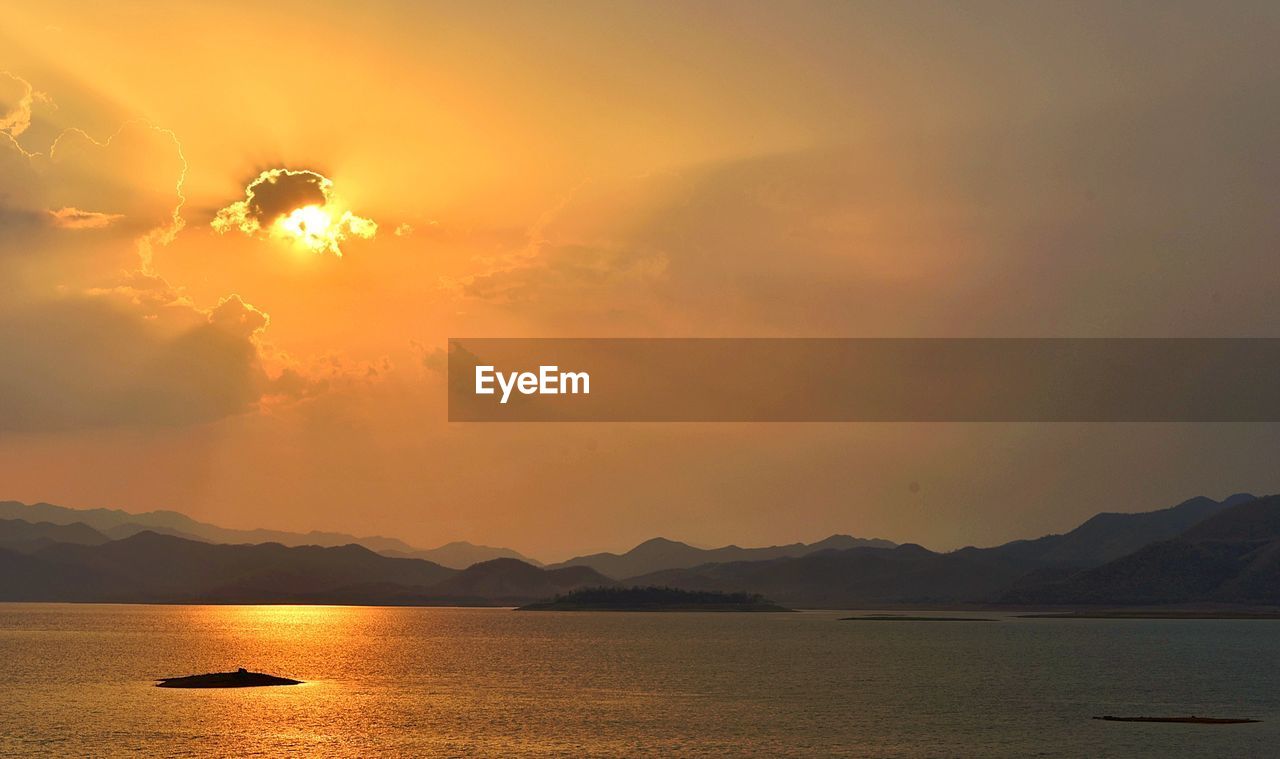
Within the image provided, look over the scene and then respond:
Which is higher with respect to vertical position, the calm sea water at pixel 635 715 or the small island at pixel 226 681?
the small island at pixel 226 681

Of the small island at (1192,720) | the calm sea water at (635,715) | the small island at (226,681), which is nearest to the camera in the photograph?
the calm sea water at (635,715)

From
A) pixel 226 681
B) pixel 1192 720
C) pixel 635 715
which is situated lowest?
pixel 1192 720

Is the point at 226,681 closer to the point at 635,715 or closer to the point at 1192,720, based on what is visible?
the point at 635,715

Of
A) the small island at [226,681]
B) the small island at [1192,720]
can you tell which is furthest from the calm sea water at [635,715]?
the small island at [226,681]

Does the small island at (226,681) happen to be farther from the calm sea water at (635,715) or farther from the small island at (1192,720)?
the small island at (1192,720)

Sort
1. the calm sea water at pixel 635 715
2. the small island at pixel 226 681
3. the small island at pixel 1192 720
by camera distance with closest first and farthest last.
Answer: the calm sea water at pixel 635 715, the small island at pixel 1192 720, the small island at pixel 226 681

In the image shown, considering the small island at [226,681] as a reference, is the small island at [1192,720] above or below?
below

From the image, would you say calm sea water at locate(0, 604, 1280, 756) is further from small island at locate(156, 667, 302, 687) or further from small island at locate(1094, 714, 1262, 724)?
small island at locate(156, 667, 302, 687)

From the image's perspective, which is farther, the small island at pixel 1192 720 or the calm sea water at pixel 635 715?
the small island at pixel 1192 720

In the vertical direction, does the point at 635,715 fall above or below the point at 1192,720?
above

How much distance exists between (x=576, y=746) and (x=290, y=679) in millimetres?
79846

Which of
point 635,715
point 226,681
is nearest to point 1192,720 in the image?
point 635,715

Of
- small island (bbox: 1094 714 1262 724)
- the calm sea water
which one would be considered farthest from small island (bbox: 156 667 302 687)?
small island (bbox: 1094 714 1262 724)

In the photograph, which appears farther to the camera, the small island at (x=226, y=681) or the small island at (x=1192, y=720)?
the small island at (x=226, y=681)
